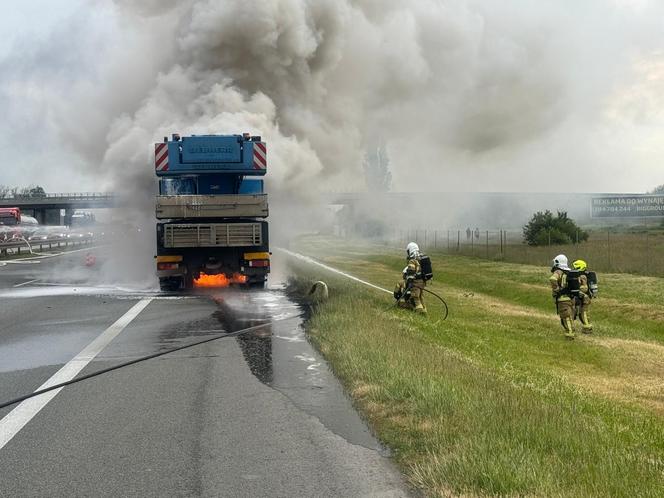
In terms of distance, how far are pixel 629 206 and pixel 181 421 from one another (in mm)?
30333

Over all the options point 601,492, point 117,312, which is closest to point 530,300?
point 117,312

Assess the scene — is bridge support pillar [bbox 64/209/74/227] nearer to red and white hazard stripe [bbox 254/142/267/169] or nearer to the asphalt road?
red and white hazard stripe [bbox 254/142/267/169]

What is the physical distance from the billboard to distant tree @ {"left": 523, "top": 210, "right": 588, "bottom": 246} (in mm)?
3868

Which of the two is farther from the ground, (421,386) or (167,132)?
(167,132)

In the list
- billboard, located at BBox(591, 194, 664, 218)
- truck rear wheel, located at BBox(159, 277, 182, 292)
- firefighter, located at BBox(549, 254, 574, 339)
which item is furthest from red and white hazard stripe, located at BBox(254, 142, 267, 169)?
billboard, located at BBox(591, 194, 664, 218)

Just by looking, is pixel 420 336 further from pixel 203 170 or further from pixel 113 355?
pixel 203 170

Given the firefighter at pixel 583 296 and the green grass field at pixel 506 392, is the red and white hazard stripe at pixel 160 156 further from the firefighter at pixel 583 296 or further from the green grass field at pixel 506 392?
the firefighter at pixel 583 296

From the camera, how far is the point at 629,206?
105ft

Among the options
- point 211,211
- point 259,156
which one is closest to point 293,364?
point 211,211

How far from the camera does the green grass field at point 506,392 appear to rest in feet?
13.2

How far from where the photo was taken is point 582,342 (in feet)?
38.7

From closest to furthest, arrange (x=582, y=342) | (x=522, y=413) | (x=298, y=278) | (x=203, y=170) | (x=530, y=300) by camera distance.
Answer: (x=522, y=413) < (x=582, y=342) < (x=203, y=170) < (x=530, y=300) < (x=298, y=278)

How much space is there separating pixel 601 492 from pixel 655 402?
479cm

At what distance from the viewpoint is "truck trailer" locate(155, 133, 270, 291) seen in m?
16.1
